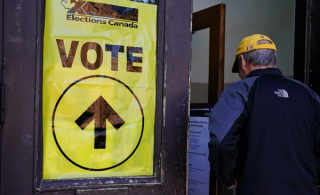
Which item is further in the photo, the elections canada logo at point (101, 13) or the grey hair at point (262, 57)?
the grey hair at point (262, 57)

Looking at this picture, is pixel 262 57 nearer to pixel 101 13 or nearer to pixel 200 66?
pixel 101 13

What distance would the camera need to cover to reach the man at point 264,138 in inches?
62.7

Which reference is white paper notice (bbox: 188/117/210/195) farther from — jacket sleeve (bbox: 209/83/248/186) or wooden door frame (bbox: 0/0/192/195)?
wooden door frame (bbox: 0/0/192/195)

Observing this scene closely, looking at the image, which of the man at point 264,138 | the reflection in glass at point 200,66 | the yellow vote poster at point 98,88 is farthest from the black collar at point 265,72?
the reflection in glass at point 200,66

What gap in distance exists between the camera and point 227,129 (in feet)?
5.15

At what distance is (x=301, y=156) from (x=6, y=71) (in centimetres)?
142

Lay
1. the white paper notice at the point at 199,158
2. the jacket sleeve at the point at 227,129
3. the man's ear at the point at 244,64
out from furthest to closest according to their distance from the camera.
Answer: the white paper notice at the point at 199,158
the man's ear at the point at 244,64
the jacket sleeve at the point at 227,129

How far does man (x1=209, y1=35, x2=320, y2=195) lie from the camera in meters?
1.59

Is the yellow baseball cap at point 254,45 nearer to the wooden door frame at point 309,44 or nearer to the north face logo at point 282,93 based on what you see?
the north face logo at point 282,93

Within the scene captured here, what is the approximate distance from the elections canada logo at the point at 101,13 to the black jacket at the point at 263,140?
60 cm

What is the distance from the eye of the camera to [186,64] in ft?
5.76

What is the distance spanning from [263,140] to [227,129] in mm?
188

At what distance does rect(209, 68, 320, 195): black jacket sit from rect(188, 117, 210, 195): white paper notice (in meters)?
0.54

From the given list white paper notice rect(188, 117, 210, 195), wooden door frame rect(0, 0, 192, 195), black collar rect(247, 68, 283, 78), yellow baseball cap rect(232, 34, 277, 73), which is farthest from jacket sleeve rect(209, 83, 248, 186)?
white paper notice rect(188, 117, 210, 195)
